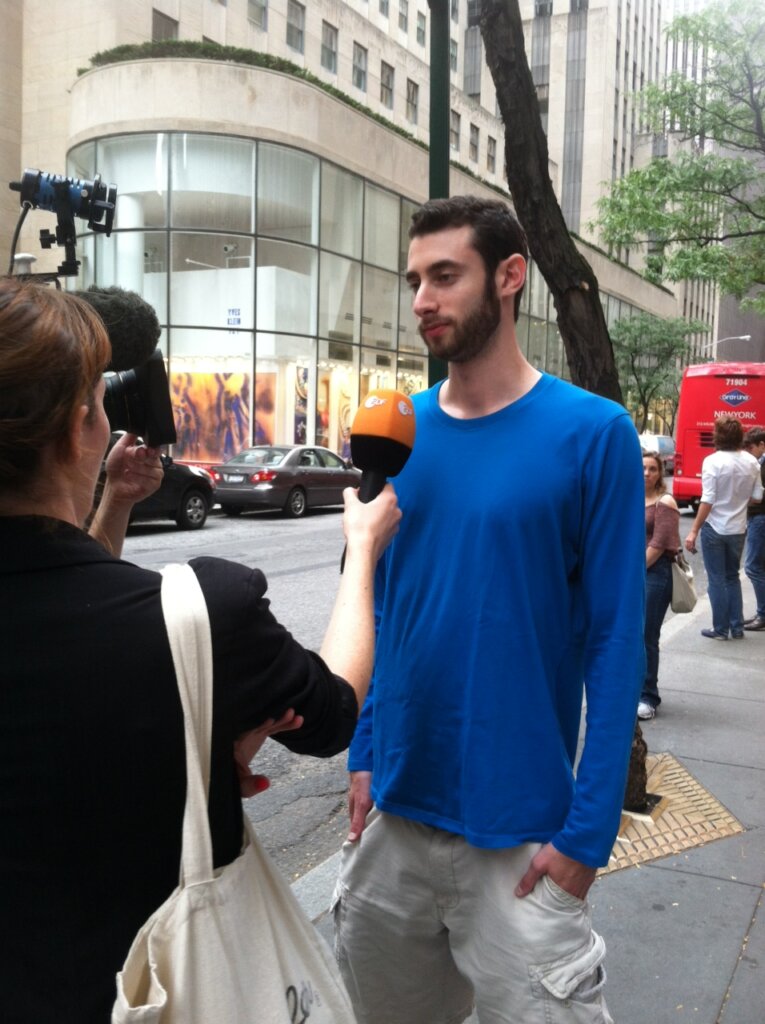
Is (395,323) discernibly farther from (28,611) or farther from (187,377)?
(28,611)

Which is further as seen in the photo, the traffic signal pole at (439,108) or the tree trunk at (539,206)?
the traffic signal pole at (439,108)

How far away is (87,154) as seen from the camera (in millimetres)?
25516

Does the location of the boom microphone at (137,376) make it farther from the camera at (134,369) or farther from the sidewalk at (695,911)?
the sidewalk at (695,911)

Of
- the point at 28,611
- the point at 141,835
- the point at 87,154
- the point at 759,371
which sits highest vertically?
the point at 87,154

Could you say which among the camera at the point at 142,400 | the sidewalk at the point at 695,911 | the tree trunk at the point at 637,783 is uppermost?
the camera at the point at 142,400

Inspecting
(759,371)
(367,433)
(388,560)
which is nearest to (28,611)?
(367,433)

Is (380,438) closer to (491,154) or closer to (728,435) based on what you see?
(728,435)

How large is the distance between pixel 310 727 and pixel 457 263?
41.6 inches

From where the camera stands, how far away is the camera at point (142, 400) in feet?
5.92

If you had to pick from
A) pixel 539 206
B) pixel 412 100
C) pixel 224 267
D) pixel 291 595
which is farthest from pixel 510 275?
pixel 412 100

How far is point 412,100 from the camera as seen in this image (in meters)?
39.3

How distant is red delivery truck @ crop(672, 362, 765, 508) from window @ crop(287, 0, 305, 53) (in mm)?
20559

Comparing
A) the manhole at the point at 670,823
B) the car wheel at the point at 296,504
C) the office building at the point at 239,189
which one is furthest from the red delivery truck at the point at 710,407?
the manhole at the point at 670,823

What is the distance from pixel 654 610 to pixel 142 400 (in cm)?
489
